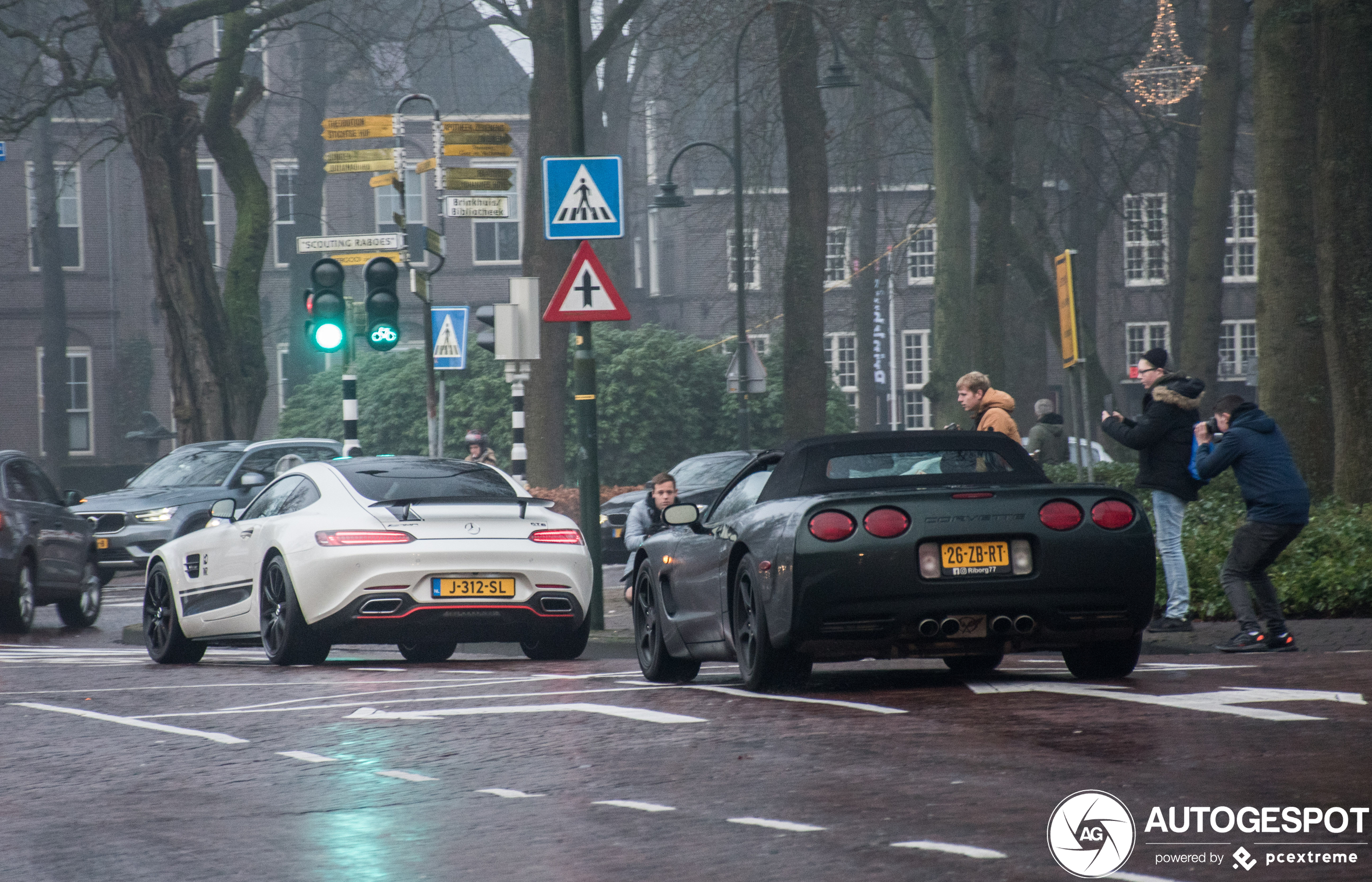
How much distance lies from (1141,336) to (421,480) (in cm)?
5696

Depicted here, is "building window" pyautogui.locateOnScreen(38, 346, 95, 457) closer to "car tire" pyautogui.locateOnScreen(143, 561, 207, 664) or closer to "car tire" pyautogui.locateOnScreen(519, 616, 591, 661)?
"car tire" pyautogui.locateOnScreen(143, 561, 207, 664)

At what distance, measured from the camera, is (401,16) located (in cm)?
4791

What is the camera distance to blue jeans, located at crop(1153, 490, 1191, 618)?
12.6 m

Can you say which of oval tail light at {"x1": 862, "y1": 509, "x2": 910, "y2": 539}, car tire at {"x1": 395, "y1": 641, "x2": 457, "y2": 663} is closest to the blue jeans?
oval tail light at {"x1": 862, "y1": 509, "x2": 910, "y2": 539}

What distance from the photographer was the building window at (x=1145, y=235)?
1340 inches

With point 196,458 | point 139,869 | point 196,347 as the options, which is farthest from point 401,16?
point 139,869

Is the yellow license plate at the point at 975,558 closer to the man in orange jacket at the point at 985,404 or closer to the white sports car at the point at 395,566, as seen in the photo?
the white sports car at the point at 395,566

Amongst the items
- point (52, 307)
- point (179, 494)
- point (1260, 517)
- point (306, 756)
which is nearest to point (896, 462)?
point (1260, 517)

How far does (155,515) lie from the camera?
23.6 meters

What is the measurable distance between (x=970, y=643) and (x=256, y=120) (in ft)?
145

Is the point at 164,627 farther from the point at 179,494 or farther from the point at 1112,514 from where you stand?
the point at 179,494

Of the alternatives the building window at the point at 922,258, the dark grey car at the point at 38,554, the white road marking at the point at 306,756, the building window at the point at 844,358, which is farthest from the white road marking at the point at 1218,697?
the building window at the point at 844,358

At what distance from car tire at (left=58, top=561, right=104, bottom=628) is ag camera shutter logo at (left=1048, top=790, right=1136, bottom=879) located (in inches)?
602

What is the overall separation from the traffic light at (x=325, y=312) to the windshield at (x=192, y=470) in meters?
4.19
